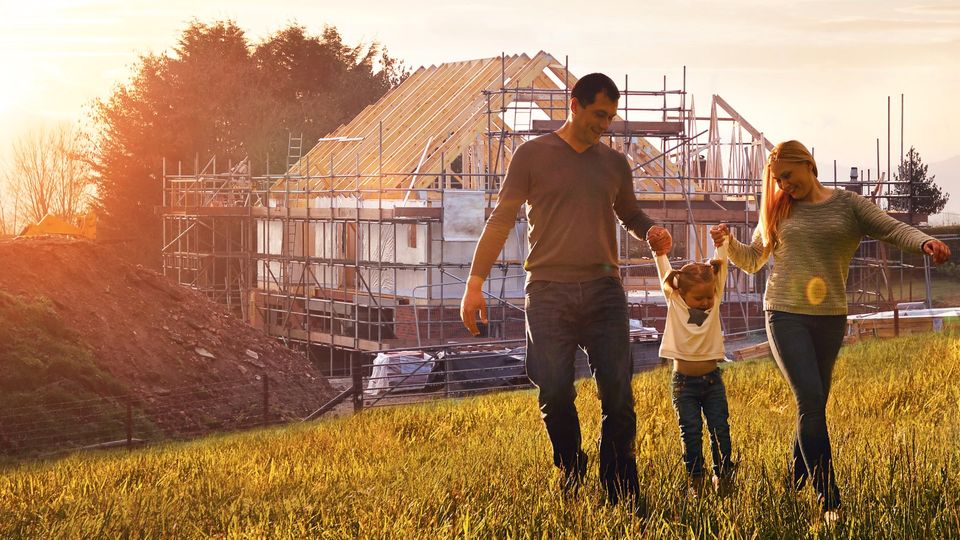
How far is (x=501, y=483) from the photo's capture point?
5398 mm

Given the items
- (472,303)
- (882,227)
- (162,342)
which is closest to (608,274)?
(472,303)

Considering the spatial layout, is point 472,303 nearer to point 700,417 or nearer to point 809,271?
point 700,417

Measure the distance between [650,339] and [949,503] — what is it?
753 inches

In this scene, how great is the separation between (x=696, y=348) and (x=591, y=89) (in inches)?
56.0

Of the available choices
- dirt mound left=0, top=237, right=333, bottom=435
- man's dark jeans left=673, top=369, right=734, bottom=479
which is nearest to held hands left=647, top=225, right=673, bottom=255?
man's dark jeans left=673, top=369, right=734, bottom=479

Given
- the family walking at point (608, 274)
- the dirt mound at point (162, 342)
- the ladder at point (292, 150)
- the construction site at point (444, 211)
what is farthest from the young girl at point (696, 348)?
the ladder at point (292, 150)

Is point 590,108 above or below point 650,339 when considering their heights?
above

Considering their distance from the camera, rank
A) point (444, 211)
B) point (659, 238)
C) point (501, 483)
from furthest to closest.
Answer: point (444, 211) → point (659, 238) → point (501, 483)

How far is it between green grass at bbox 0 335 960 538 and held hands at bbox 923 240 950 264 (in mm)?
722

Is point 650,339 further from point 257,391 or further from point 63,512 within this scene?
point 63,512

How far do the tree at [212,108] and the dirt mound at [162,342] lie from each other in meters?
19.7

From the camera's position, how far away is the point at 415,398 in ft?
69.6

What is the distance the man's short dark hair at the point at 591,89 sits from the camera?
5504 millimetres

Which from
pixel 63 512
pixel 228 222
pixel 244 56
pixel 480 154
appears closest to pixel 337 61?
pixel 244 56
